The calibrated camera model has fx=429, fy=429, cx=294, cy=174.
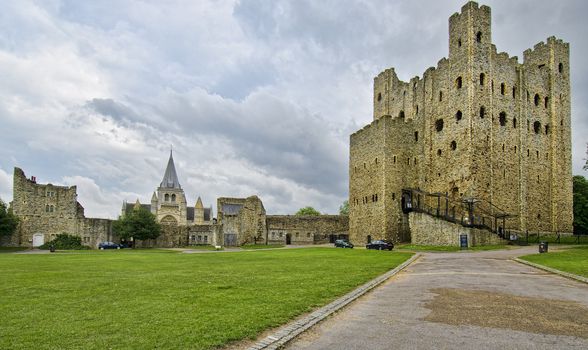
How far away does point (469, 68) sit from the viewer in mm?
43312

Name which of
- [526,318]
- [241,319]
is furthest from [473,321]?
[241,319]

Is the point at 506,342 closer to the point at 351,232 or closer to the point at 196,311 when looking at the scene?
the point at 196,311

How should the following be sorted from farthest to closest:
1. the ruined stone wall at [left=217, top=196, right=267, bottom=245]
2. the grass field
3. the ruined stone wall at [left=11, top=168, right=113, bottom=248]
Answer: the ruined stone wall at [left=217, top=196, right=267, bottom=245] → the ruined stone wall at [left=11, top=168, right=113, bottom=248] → the grass field

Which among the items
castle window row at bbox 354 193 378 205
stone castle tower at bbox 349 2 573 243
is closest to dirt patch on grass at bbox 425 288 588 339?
stone castle tower at bbox 349 2 573 243

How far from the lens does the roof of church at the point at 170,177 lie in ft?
363

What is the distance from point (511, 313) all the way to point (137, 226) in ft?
170

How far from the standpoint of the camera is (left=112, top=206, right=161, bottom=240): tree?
54.1 metres

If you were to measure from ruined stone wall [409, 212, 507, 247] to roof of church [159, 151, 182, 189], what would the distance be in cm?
7948

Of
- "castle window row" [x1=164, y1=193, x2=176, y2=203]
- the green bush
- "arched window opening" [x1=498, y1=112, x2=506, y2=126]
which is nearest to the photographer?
"arched window opening" [x1=498, y1=112, x2=506, y2=126]

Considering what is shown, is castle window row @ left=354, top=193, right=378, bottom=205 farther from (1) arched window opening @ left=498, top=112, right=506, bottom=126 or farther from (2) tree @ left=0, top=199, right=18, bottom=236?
(2) tree @ left=0, top=199, right=18, bottom=236

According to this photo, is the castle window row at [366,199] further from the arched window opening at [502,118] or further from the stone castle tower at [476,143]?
the arched window opening at [502,118]

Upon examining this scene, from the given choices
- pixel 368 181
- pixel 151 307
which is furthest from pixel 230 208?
pixel 151 307

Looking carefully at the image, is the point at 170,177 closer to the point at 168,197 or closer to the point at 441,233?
the point at 168,197

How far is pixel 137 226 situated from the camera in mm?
54469
